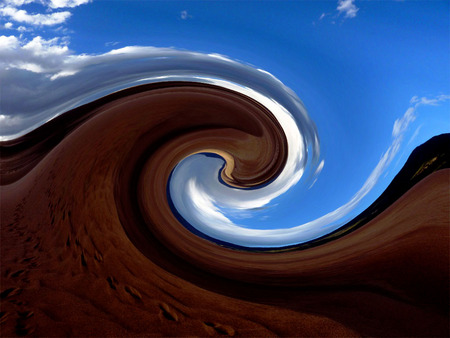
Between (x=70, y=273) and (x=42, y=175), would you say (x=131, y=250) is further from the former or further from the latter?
(x=42, y=175)

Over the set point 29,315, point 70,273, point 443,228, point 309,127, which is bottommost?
point 29,315

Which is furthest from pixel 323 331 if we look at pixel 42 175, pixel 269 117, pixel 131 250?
pixel 269 117

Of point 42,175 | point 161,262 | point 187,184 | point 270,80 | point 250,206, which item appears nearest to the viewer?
point 161,262

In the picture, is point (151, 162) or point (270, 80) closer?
point (270, 80)

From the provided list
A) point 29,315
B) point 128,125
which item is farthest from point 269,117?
point 29,315

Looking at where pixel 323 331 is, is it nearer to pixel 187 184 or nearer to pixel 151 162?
pixel 151 162

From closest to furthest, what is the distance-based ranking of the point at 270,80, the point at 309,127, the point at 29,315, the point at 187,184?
the point at 29,315 → the point at 270,80 → the point at 309,127 → the point at 187,184

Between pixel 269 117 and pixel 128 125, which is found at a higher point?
pixel 269 117
